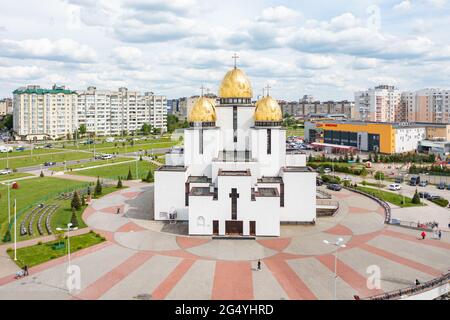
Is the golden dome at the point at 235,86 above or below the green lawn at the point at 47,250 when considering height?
above

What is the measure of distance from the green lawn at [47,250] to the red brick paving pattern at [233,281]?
11212mm

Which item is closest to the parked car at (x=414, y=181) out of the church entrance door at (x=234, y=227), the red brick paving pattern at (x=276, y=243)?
the red brick paving pattern at (x=276, y=243)

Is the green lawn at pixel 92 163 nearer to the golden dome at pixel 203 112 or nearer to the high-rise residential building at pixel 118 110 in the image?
the golden dome at pixel 203 112

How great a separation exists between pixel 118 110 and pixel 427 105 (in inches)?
3942

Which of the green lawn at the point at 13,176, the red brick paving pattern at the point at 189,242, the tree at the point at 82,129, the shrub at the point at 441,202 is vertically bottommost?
the red brick paving pattern at the point at 189,242

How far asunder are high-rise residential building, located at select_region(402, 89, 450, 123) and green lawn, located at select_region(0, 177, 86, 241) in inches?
4129

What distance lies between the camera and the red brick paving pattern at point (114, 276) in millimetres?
22000

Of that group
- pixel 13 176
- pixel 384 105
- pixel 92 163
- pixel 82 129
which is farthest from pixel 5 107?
pixel 384 105

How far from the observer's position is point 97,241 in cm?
3072

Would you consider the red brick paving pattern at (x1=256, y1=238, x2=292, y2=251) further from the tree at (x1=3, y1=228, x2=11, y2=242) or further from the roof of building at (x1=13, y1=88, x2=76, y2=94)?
the roof of building at (x1=13, y1=88, x2=76, y2=94)

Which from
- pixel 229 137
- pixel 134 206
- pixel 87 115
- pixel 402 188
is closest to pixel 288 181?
pixel 229 137

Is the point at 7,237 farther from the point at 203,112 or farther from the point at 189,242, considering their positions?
the point at 203,112

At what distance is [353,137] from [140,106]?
7775 cm

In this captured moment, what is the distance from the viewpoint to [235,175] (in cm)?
3212
